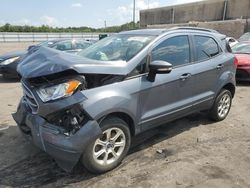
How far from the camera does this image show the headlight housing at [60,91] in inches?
133

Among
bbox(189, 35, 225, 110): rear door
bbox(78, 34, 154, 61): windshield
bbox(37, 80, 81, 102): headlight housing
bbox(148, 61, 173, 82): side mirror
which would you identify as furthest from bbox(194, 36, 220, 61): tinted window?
bbox(37, 80, 81, 102): headlight housing

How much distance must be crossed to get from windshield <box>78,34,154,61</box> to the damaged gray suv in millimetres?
15

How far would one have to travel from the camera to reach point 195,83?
489cm

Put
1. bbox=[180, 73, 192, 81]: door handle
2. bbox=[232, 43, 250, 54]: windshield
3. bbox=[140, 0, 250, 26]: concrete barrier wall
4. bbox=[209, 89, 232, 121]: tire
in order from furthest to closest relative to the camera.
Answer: bbox=[140, 0, 250, 26]: concrete barrier wall
bbox=[232, 43, 250, 54]: windshield
bbox=[209, 89, 232, 121]: tire
bbox=[180, 73, 192, 81]: door handle

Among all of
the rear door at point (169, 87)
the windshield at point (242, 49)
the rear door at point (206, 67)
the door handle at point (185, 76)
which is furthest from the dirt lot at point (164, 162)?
the windshield at point (242, 49)

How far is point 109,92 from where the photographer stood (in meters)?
3.61

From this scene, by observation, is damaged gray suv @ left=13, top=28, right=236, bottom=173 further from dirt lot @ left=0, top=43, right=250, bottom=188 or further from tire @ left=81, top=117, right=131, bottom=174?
dirt lot @ left=0, top=43, right=250, bottom=188

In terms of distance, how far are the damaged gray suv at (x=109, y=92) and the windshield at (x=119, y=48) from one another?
0.05 ft

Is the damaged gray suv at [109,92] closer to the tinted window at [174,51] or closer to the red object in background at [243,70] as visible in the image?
the tinted window at [174,51]

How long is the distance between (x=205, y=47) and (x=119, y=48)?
5.60 ft

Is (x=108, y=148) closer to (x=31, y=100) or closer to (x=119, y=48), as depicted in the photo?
(x=31, y=100)

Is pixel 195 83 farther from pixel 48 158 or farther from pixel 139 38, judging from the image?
pixel 48 158

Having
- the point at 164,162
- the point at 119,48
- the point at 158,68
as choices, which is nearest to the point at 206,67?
the point at 158,68

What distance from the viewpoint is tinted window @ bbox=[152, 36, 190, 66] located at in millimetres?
4324
